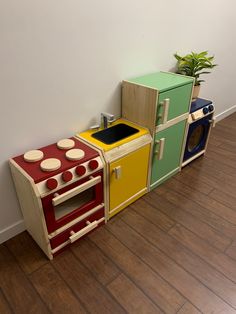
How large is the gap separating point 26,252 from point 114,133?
0.96 m

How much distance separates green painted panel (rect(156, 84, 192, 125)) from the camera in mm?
1615

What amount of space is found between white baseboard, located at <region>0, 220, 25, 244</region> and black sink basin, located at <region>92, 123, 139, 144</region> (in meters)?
0.76

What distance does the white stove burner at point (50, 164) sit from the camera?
1.23 metres

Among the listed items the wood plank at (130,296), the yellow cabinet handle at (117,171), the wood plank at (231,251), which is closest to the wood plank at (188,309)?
the wood plank at (130,296)

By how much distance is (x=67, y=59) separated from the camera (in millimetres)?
1390

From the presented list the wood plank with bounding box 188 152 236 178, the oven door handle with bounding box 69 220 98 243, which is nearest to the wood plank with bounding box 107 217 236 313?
the oven door handle with bounding box 69 220 98 243

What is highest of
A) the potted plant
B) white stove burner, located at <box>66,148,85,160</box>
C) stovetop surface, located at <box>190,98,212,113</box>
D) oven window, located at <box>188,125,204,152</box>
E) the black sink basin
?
the potted plant

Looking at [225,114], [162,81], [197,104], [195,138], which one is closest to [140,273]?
[162,81]

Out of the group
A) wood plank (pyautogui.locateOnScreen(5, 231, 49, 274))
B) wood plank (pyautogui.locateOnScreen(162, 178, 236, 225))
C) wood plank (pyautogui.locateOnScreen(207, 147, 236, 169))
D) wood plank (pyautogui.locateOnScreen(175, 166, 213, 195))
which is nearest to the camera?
wood plank (pyautogui.locateOnScreen(5, 231, 49, 274))

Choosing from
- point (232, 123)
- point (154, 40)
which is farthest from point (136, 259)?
point (232, 123)

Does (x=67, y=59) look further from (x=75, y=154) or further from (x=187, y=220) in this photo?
(x=187, y=220)

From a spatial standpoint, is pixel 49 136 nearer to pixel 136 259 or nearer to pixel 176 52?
pixel 136 259

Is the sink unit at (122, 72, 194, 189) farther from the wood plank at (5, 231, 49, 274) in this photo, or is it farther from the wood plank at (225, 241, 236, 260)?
the wood plank at (5, 231, 49, 274)

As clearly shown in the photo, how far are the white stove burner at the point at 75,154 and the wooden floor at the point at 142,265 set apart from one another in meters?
0.55
